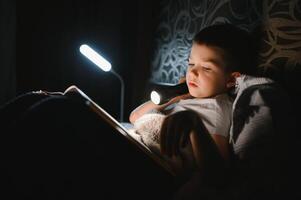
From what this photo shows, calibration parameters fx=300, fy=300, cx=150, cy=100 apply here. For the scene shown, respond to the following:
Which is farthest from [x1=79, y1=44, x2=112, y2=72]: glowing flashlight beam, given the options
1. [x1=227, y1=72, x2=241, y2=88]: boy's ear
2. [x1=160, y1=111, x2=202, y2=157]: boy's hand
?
[x1=160, y1=111, x2=202, y2=157]: boy's hand

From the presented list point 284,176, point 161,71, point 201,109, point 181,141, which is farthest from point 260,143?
point 161,71

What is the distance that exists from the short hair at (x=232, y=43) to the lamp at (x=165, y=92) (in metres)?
0.32

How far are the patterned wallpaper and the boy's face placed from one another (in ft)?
0.68

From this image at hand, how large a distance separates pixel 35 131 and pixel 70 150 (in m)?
0.12

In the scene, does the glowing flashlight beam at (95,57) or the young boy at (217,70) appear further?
the glowing flashlight beam at (95,57)

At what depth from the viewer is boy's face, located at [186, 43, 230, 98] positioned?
1.28 meters

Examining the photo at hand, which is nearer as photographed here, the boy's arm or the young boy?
the young boy

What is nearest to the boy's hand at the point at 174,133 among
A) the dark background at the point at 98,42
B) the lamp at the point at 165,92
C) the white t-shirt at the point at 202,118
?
the white t-shirt at the point at 202,118

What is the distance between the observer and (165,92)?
5.04 ft

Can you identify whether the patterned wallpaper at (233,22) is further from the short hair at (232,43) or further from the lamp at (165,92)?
the lamp at (165,92)

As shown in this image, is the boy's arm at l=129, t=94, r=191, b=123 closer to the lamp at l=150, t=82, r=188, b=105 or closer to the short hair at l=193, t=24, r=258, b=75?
the lamp at l=150, t=82, r=188, b=105

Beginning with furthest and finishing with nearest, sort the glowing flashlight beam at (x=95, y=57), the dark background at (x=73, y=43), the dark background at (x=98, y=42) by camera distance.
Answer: the dark background at (x=73, y=43), the dark background at (x=98, y=42), the glowing flashlight beam at (x=95, y=57)

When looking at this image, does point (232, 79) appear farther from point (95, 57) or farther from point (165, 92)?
point (95, 57)

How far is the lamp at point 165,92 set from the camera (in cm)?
150
